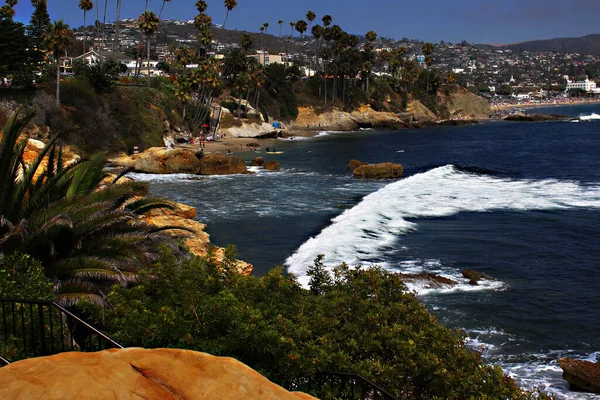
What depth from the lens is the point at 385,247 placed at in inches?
965

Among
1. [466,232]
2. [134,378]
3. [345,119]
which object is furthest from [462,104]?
[134,378]

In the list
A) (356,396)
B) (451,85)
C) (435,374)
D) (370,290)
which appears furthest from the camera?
(451,85)

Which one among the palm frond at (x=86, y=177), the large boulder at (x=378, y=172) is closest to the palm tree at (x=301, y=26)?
the large boulder at (x=378, y=172)

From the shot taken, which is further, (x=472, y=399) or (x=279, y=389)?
(x=472, y=399)

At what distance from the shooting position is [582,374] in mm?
12828

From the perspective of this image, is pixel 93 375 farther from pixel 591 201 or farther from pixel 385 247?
pixel 591 201

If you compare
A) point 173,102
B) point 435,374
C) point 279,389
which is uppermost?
Answer: point 173,102

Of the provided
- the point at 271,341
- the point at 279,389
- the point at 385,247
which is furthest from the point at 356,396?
the point at 385,247

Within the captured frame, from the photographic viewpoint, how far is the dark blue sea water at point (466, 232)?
16.2m

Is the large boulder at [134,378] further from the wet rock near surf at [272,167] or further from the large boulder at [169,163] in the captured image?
the wet rock near surf at [272,167]

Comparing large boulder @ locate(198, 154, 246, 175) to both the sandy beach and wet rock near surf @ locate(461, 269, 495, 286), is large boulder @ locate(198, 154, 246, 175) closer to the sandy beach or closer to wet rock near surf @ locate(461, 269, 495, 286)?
the sandy beach

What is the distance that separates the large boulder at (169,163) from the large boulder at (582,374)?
39269mm

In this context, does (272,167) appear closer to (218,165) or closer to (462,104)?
(218,165)

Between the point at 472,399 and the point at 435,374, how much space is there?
0.76 m
